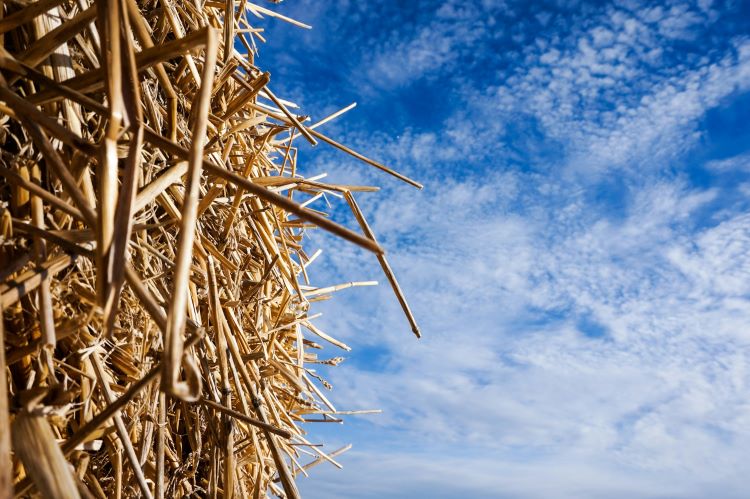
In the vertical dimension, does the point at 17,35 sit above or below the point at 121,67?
above

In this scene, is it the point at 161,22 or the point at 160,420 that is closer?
the point at 160,420

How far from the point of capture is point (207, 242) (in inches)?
43.1

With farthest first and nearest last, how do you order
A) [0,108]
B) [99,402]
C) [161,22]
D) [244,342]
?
[244,342]
[161,22]
[99,402]
[0,108]

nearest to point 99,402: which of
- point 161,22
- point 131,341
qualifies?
point 131,341

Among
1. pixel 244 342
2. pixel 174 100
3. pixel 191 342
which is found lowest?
pixel 191 342

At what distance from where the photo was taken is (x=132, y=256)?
96 cm

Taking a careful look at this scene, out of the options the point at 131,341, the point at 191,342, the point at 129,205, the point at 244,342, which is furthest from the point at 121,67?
the point at 244,342

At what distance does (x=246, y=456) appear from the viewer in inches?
47.8

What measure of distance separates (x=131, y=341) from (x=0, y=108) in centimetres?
37

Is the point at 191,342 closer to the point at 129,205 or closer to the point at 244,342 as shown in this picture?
the point at 129,205

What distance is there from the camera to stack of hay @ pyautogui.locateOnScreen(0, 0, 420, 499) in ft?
1.76

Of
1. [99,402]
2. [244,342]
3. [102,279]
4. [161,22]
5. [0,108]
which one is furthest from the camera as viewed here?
[244,342]

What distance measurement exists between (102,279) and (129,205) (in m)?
0.06

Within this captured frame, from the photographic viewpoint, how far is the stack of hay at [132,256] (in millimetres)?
538
